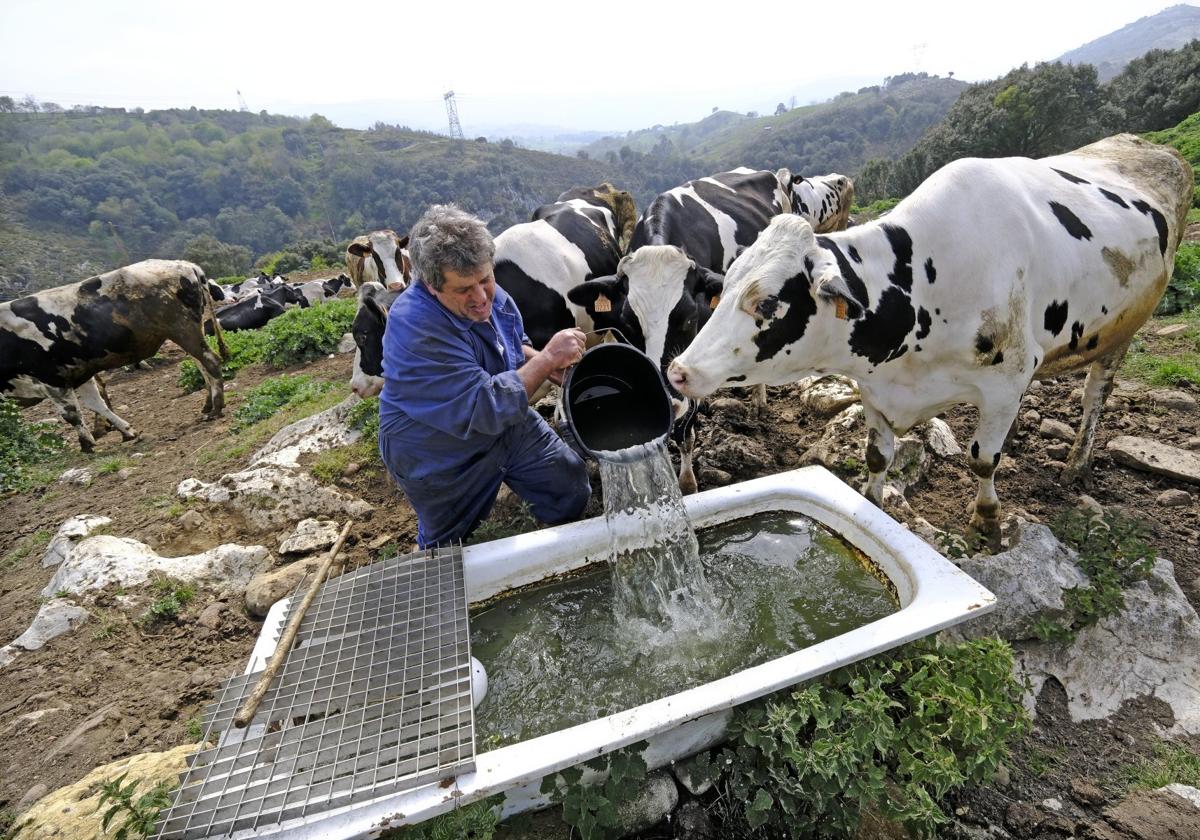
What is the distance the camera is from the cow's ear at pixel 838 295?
106 inches

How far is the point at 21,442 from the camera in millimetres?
6879

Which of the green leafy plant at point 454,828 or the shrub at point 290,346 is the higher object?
the green leafy plant at point 454,828

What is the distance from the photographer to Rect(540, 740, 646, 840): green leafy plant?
6.21 ft

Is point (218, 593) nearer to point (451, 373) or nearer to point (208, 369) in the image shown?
point (451, 373)

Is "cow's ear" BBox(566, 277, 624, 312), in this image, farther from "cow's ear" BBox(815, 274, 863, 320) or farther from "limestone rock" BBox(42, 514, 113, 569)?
"limestone rock" BBox(42, 514, 113, 569)

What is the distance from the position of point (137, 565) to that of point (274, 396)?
4278 mm

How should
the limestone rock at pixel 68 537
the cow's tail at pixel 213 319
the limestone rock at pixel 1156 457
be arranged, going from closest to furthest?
1. the limestone rock at pixel 1156 457
2. the limestone rock at pixel 68 537
3. the cow's tail at pixel 213 319

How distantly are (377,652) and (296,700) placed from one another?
0.31 metres

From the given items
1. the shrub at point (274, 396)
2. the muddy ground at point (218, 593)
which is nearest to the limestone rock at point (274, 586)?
the muddy ground at point (218, 593)

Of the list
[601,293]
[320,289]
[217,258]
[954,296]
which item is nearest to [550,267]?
[601,293]

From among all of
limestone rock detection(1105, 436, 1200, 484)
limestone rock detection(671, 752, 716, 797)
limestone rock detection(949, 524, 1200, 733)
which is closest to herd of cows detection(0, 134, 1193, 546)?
limestone rock detection(1105, 436, 1200, 484)

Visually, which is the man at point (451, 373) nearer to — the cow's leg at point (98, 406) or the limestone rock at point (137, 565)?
the limestone rock at point (137, 565)

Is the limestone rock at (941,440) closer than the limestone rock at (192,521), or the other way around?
the limestone rock at (941,440)

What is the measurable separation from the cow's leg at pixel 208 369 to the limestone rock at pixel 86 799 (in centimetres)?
599
